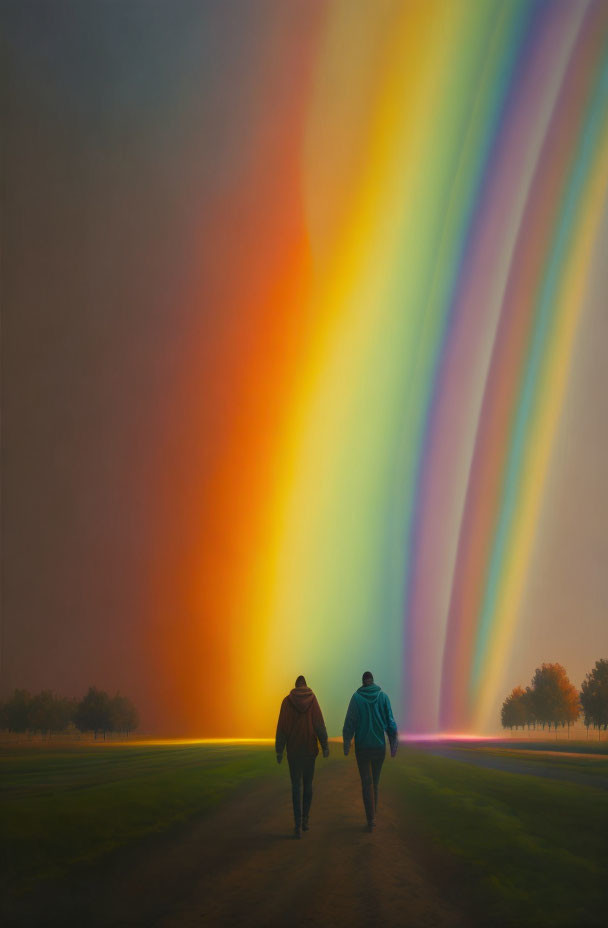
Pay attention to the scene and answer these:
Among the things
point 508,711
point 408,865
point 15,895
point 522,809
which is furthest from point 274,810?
point 508,711

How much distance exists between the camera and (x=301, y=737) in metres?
14.5

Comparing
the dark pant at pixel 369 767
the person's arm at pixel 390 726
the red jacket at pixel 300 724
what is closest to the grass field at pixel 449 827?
the dark pant at pixel 369 767

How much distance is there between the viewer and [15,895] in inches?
396

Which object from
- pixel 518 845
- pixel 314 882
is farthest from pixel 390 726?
pixel 314 882

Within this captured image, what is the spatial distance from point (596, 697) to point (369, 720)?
102123 millimetres

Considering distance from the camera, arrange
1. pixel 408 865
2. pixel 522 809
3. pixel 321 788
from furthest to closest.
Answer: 1. pixel 321 788
2. pixel 522 809
3. pixel 408 865

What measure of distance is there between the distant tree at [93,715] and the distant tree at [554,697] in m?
74.0

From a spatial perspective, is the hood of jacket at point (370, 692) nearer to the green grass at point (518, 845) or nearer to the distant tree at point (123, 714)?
the green grass at point (518, 845)

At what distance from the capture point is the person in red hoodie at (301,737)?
14375 millimetres

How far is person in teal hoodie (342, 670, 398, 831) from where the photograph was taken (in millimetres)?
14539

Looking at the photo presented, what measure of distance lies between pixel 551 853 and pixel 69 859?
680 cm

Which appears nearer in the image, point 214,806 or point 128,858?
point 128,858

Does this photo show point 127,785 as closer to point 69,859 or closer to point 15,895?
point 69,859

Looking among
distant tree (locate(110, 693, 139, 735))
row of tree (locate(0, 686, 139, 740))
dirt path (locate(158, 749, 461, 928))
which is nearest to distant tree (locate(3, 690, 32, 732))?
row of tree (locate(0, 686, 139, 740))
